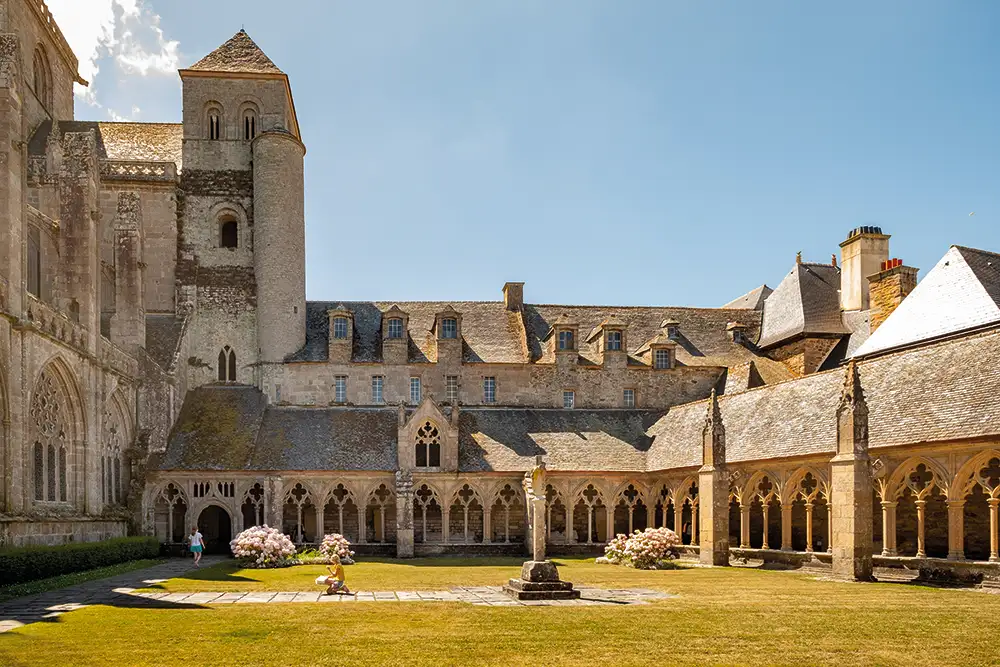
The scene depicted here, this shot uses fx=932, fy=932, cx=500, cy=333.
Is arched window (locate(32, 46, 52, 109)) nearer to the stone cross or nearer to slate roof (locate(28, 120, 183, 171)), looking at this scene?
slate roof (locate(28, 120, 183, 171))

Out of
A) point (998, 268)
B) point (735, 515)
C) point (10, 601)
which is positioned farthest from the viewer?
point (735, 515)

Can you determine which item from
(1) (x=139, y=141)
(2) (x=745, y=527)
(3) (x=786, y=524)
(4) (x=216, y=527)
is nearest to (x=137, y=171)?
(1) (x=139, y=141)

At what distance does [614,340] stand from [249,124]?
863 inches

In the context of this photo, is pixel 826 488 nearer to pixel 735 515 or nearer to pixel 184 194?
pixel 735 515

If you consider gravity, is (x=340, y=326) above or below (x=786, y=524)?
above

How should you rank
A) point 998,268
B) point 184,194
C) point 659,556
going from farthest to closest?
1. point 184,194
2. point 998,268
3. point 659,556

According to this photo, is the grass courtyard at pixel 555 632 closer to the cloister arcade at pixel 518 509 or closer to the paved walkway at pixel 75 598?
the paved walkway at pixel 75 598

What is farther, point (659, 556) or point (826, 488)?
point (659, 556)

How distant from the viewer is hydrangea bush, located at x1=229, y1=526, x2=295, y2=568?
31406 mm

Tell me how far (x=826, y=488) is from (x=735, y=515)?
10.6 metres

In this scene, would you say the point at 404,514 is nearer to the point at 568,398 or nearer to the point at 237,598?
the point at 568,398

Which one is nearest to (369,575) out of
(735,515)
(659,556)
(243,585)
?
(243,585)

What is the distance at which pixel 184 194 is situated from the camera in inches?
1853

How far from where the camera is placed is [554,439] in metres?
43.1
